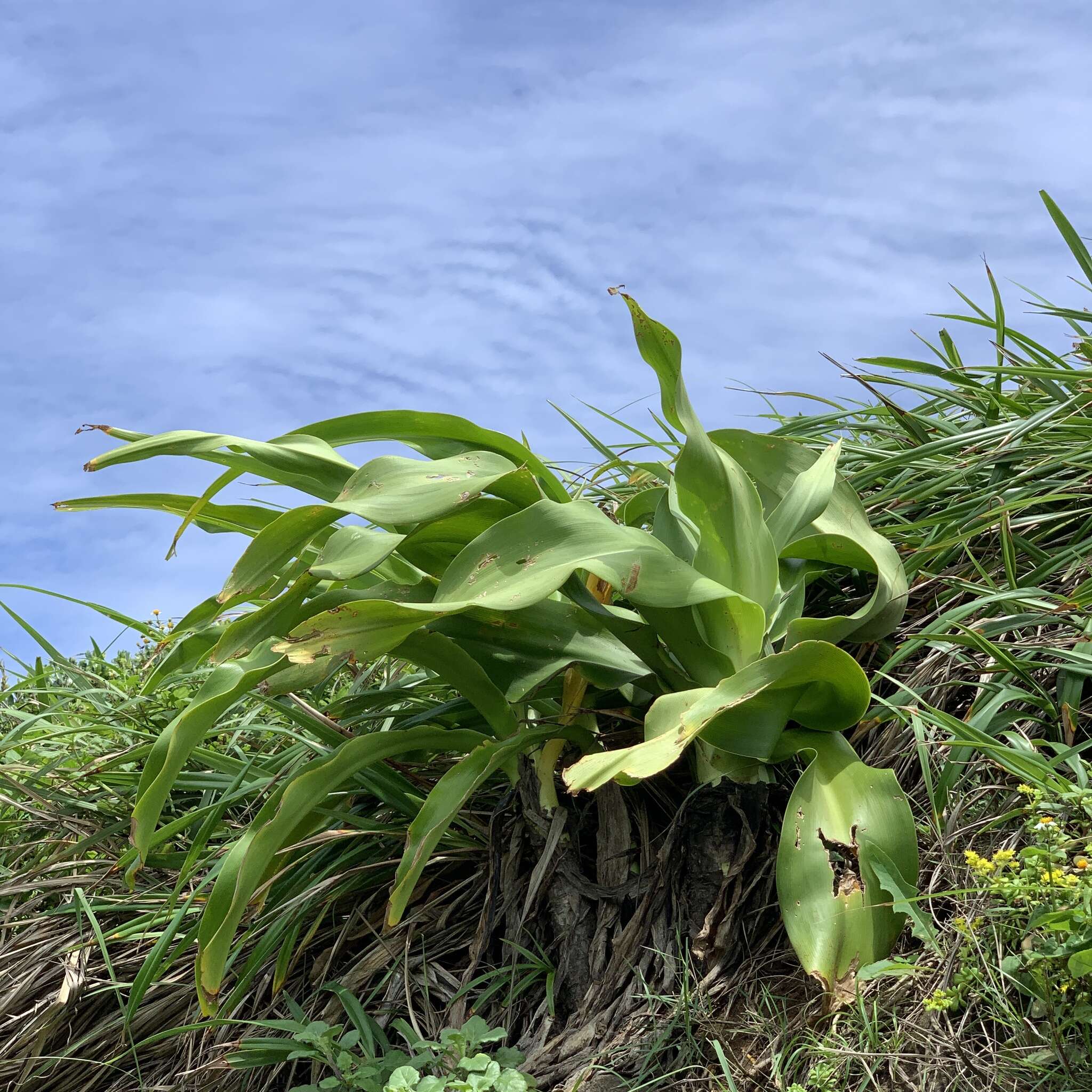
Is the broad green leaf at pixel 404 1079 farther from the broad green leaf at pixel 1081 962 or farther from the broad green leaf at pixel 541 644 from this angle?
the broad green leaf at pixel 1081 962

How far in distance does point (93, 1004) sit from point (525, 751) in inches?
38.2

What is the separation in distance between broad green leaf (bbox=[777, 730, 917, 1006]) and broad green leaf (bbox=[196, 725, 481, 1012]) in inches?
21.2

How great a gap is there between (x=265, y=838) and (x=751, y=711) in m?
0.65

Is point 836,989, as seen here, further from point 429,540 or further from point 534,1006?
point 429,540

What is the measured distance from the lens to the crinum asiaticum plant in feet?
4.00

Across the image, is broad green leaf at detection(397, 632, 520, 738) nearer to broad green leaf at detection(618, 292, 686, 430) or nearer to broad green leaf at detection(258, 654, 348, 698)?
broad green leaf at detection(258, 654, 348, 698)

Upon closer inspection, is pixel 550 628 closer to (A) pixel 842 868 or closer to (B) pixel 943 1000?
(A) pixel 842 868

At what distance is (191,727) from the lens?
1.25 m

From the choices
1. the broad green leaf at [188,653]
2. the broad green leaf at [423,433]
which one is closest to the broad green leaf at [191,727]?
the broad green leaf at [188,653]

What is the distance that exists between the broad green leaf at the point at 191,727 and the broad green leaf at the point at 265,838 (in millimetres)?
122

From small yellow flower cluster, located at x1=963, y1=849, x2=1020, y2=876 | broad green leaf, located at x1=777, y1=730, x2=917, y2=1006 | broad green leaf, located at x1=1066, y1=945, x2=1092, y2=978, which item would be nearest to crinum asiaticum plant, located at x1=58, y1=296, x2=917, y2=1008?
broad green leaf, located at x1=777, y1=730, x2=917, y2=1006

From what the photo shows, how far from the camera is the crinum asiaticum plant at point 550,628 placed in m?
1.22

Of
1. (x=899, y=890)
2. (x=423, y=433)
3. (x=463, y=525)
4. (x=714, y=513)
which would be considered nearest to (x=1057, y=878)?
(x=899, y=890)

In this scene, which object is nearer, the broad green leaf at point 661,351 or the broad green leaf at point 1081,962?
the broad green leaf at point 1081,962
